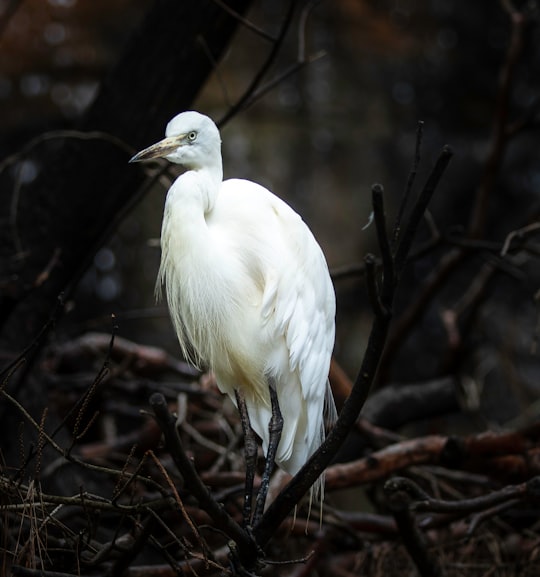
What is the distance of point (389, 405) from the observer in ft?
8.69

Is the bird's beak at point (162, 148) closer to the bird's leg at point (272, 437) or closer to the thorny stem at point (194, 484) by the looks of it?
the bird's leg at point (272, 437)

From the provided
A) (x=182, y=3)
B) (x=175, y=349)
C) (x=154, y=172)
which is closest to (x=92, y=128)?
(x=154, y=172)

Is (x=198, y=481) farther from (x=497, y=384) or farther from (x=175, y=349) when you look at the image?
(x=497, y=384)

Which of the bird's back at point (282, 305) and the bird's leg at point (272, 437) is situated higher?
the bird's back at point (282, 305)

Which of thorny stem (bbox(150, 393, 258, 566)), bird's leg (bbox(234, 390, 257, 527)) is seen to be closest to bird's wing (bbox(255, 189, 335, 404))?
bird's leg (bbox(234, 390, 257, 527))

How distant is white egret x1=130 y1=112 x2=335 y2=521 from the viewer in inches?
66.2

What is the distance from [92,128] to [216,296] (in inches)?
34.3

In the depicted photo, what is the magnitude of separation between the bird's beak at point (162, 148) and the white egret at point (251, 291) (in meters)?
0.02

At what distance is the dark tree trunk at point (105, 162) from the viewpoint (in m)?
2.25

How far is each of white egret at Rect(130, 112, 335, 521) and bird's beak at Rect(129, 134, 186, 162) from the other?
0.05ft

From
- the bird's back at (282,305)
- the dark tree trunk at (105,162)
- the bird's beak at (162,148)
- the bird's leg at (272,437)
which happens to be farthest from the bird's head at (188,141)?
the dark tree trunk at (105,162)

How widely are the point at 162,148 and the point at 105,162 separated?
0.76 metres

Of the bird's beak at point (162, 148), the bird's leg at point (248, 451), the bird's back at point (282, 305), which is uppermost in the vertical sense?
the bird's beak at point (162, 148)

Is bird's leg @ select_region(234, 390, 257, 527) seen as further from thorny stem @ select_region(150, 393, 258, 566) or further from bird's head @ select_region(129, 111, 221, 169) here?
bird's head @ select_region(129, 111, 221, 169)
